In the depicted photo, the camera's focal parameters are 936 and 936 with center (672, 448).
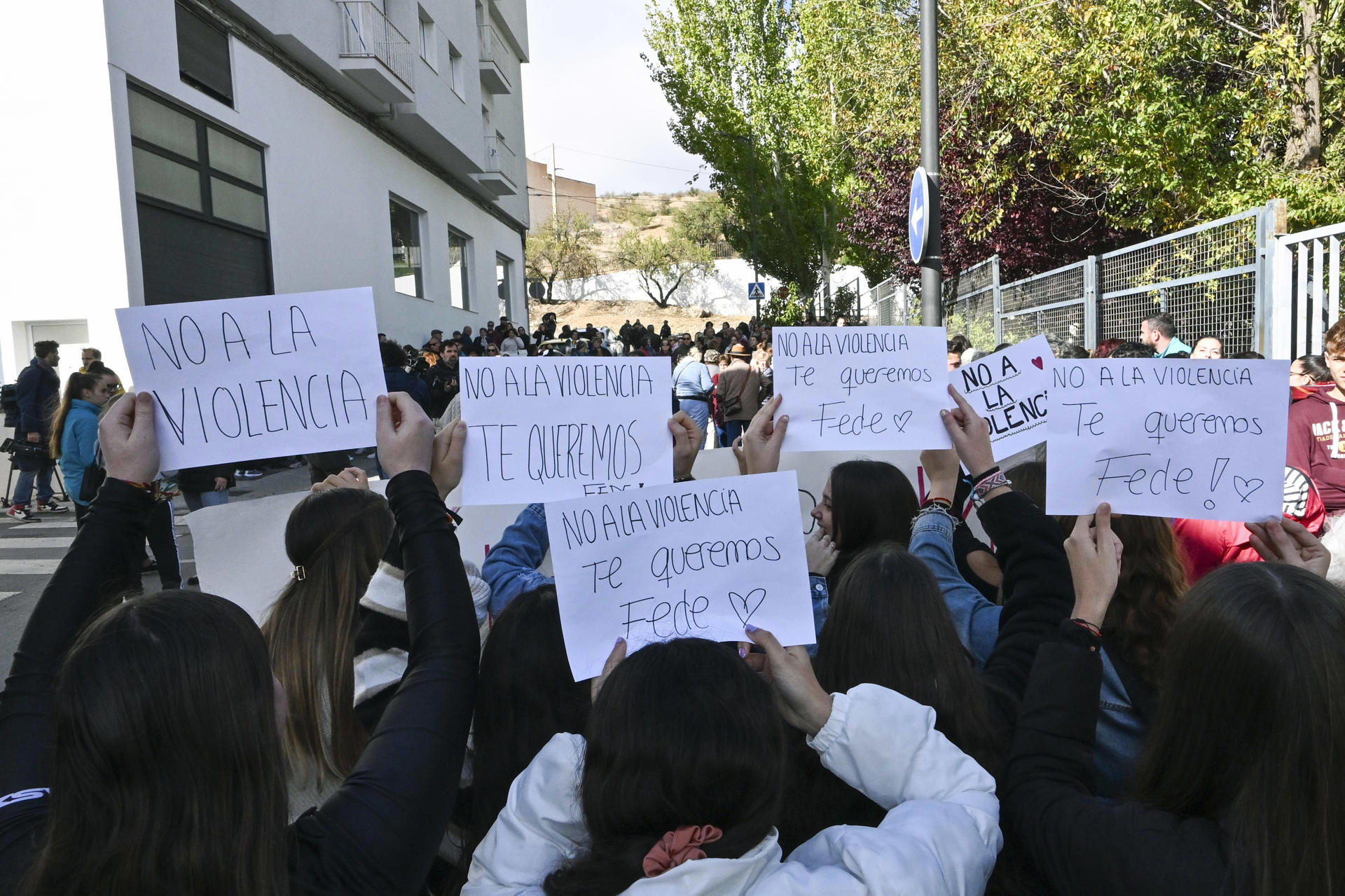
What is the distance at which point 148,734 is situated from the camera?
110cm

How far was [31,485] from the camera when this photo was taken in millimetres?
9883

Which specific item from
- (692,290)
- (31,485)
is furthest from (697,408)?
(692,290)

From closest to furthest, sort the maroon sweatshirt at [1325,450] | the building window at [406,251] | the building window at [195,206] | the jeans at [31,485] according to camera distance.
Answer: the maroon sweatshirt at [1325,450] < the jeans at [31,485] < the building window at [195,206] < the building window at [406,251]

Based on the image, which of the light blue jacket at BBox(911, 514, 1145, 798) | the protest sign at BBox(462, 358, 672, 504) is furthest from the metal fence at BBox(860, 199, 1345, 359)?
the protest sign at BBox(462, 358, 672, 504)

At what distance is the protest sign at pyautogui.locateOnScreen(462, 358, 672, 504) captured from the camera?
2.22 metres

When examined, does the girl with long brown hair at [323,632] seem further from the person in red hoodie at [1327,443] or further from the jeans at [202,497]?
the jeans at [202,497]

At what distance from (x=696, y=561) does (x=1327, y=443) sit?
3.48m

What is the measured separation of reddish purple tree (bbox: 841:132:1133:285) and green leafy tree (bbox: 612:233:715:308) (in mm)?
48106

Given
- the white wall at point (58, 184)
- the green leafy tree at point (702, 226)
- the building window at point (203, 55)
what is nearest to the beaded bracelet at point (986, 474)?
the white wall at point (58, 184)

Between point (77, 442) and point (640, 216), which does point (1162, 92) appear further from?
point (640, 216)

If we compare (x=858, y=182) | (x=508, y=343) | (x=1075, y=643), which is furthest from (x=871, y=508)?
(x=508, y=343)

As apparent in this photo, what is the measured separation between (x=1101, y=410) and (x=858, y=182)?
54.0 ft

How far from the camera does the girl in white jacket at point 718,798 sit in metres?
1.23

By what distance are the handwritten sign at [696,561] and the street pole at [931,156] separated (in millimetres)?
5713
